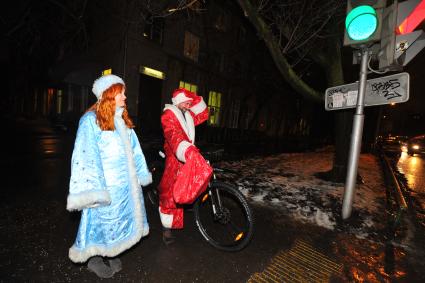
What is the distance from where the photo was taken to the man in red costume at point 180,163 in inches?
107

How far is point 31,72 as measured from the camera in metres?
20.0

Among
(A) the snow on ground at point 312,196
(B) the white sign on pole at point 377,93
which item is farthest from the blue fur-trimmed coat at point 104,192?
(B) the white sign on pole at point 377,93

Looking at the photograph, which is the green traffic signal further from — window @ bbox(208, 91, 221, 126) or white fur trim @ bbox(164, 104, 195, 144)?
window @ bbox(208, 91, 221, 126)

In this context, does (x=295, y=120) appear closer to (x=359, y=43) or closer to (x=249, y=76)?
(x=249, y=76)

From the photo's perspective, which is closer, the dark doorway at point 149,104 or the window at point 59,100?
the dark doorway at point 149,104

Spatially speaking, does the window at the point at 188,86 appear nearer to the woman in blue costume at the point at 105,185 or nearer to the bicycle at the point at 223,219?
the bicycle at the point at 223,219

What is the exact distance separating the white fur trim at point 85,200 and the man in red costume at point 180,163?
30.9 inches

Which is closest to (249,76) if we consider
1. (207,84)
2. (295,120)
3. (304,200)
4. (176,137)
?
(207,84)

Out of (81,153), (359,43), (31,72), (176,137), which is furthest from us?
(31,72)

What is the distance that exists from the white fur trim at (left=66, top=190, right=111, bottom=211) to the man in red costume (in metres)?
0.79

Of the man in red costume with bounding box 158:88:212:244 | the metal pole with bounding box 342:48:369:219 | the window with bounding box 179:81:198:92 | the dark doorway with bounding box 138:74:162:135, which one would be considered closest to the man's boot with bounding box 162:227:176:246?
the man in red costume with bounding box 158:88:212:244

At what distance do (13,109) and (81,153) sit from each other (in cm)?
2447

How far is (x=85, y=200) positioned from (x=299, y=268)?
248 cm

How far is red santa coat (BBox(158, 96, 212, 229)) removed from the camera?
2725mm
